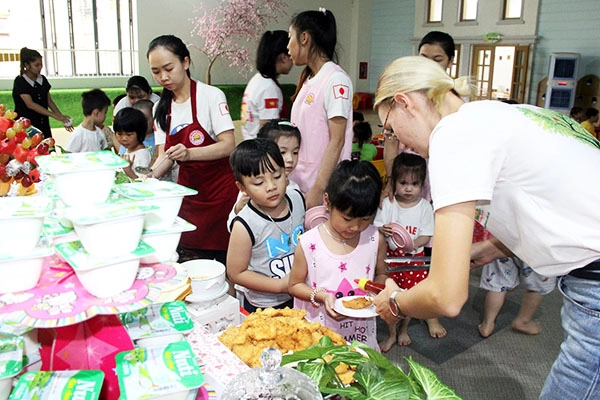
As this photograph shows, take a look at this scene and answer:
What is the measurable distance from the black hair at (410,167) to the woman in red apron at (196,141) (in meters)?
0.91

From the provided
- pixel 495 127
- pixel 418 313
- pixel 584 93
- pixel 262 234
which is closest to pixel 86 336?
pixel 418 313

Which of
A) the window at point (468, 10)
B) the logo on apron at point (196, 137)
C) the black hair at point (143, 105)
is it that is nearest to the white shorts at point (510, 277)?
the logo on apron at point (196, 137)

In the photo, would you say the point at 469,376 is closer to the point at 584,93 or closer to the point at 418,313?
the point at 418,313

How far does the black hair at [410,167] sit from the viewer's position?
9.12 feet

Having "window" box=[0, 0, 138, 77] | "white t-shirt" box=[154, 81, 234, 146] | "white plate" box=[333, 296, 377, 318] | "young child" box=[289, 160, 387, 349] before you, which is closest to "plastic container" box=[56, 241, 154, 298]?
"white plate" box=[333, 296, 377, 318]

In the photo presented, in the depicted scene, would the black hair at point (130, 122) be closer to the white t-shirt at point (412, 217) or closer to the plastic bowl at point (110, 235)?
the white t-shirt at point (412, 217)

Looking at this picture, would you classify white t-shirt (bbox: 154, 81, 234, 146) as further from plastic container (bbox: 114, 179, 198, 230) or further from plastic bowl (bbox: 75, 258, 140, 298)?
plastic bowl (bbox: 75, 258, 140, 298)

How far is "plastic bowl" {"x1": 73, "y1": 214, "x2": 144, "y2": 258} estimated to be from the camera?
2.60 ft

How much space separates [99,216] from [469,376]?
89.1 inches

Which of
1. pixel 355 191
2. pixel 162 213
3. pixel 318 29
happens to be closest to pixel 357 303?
pixel 355 191

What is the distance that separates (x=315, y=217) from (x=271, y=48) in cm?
133

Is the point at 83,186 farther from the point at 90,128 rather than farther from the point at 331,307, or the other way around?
the point at 90,128

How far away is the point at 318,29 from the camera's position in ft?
7.97

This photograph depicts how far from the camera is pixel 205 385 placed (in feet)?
3.34
